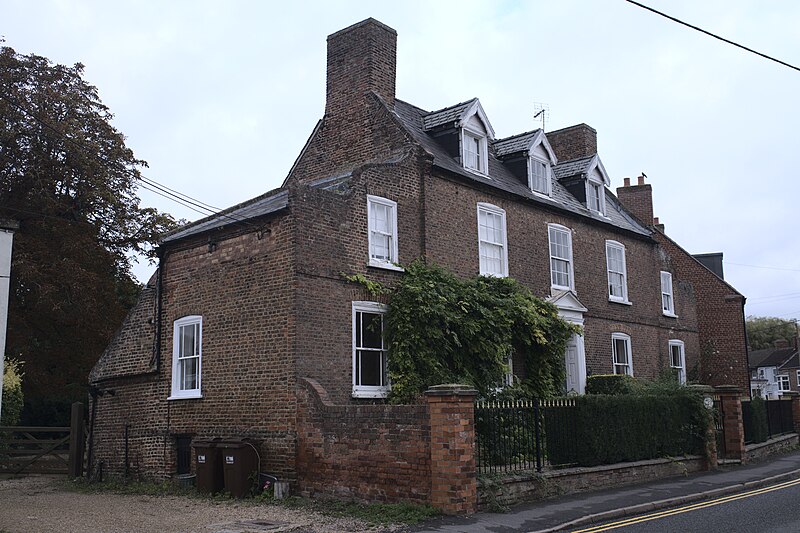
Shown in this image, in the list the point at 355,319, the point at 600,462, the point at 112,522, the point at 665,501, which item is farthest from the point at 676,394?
the point at 112,522

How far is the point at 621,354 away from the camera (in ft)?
85.5

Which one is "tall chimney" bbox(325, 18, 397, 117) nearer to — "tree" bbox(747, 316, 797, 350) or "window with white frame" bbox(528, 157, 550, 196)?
"window with white frame" bbox(528, 157, 550, 196)

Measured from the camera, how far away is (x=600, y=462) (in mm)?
16078

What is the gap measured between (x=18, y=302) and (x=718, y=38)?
25.5 metres

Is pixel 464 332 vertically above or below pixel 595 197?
below

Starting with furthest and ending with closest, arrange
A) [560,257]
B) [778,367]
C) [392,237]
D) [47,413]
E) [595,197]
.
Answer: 1. [778,367]
2. [47,413]
3. [595,197]
4. [560,257]
5. [392,237]

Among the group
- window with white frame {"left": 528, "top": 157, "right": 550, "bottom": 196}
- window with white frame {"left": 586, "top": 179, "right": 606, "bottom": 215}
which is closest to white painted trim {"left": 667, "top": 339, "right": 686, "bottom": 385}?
window with white frame {"left": 586, "top": 179, "right": 606, "bottom": 215}

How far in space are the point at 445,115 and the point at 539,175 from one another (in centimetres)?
409

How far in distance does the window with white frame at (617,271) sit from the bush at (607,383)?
3.81 meters

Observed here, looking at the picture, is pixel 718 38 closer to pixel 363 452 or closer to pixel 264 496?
pixel 363 452

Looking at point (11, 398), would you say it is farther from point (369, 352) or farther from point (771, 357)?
point (771, 357)

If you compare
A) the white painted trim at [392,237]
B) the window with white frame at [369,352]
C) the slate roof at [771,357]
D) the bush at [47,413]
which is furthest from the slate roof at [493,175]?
the slate roof at [771,357]

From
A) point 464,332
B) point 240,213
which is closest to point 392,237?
point 464,332

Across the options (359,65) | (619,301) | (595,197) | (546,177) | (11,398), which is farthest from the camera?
(595,197)
